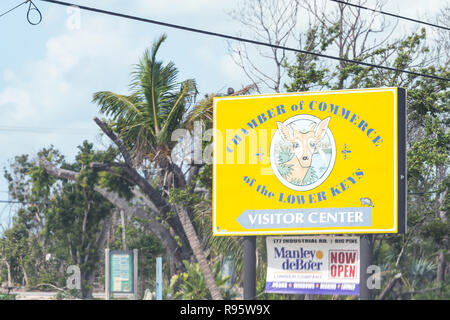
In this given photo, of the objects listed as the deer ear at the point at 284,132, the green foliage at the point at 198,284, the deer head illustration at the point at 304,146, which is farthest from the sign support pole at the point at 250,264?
the green foliage at the point at 198,284

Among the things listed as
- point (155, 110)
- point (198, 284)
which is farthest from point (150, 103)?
point (198, 284)

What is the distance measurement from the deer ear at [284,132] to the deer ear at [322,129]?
2.13ft

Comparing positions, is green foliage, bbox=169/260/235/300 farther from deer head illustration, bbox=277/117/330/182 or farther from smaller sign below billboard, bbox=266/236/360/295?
deer head illustration, bbox=277/117/330/182

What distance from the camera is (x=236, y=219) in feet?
56.2

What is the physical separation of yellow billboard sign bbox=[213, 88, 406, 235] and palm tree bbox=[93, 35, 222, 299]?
5.71 m

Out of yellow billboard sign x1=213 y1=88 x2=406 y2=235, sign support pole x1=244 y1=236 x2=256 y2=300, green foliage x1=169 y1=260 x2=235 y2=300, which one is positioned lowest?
green foliage x1=169 y1=260 x2=235 y2=300

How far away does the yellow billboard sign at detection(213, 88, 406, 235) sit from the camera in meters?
16.0

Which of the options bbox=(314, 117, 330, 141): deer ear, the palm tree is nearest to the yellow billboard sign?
bbox=(314, 117, 330, 141): deer ear

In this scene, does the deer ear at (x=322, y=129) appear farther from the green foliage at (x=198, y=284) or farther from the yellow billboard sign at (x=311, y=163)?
the green foliage at (x=198, y=284)

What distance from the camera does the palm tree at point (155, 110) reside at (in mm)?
22922

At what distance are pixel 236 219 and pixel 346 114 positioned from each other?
349cm

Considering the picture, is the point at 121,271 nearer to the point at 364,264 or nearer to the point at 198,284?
the point at 198,284

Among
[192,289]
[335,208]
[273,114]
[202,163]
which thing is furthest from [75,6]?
[192,289]

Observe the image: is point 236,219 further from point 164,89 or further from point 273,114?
point 164,89
